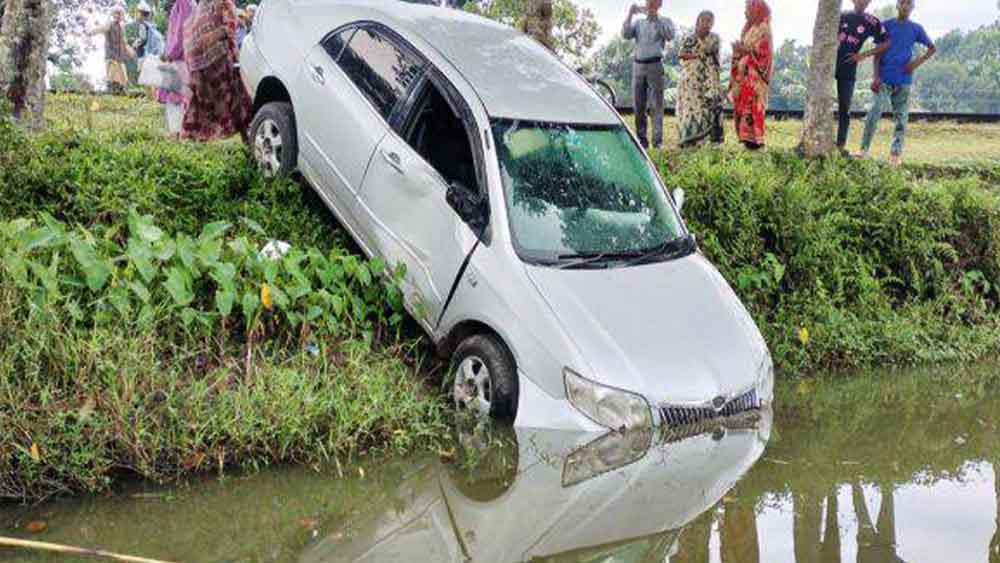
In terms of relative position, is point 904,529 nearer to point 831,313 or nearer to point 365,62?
point 831,313

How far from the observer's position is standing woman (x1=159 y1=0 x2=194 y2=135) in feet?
38.2

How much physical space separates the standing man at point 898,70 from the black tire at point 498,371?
874 cm

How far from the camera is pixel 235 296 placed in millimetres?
6516

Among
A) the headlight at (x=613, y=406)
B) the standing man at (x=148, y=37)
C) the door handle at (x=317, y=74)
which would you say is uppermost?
the door handle at (x=317, y=74)

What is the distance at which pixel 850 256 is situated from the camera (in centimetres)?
1017

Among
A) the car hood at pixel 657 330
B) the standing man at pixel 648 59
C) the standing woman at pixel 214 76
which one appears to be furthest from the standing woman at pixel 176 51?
the car hood at pixel 657 330

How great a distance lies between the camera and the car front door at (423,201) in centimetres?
705

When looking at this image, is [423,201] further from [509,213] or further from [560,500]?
[560,500]

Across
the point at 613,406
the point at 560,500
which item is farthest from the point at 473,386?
the point at 560,500

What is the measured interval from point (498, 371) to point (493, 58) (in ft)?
8.67

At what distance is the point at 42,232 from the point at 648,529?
3.74m

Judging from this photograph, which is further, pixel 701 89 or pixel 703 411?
pixel 701 89

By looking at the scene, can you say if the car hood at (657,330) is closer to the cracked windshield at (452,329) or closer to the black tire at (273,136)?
the cracked windshield at (452,329)

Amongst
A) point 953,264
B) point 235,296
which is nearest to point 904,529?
point 235,296
